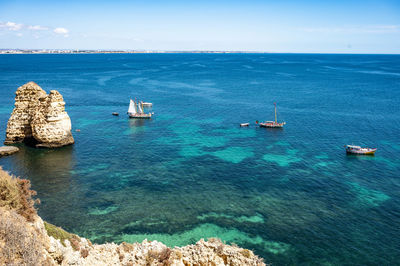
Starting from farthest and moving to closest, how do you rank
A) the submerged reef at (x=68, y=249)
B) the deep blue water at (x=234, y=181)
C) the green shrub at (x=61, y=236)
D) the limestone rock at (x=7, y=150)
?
→ the limestone rock at (x=7, y=150) → the deep blue water at (x=234, y=181) → the green shrub at (x=61, y=236) → the submerged reef at (x=68, y=249)

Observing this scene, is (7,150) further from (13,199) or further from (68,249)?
(68,249)

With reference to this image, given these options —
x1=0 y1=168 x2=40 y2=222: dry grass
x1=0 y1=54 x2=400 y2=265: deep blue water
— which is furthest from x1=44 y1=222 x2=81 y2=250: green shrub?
x1=0 y1=54 x2=400 y2=265: deep blue water

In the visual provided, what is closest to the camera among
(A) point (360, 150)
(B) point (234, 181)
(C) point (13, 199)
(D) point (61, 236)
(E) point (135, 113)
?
(C) point (13, 199)

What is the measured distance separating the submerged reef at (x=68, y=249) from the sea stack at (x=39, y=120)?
41.7m

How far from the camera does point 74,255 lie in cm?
1655

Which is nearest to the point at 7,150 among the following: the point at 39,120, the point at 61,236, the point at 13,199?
the point at 39,120

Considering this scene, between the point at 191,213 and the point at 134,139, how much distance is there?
110 ft

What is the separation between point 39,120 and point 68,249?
46.9 metres

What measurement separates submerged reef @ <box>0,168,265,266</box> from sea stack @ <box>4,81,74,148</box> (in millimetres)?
41728

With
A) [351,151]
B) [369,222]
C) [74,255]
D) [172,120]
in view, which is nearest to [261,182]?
[369,222]

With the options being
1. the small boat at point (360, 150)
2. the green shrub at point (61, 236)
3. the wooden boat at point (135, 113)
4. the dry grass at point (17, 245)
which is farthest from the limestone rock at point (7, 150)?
the small boat at point (360, 150)

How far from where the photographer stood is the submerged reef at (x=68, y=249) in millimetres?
13750

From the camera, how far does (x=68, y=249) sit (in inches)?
661

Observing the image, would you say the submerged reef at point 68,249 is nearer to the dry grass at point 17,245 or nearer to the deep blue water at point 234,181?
the dry grass at point 17,245
